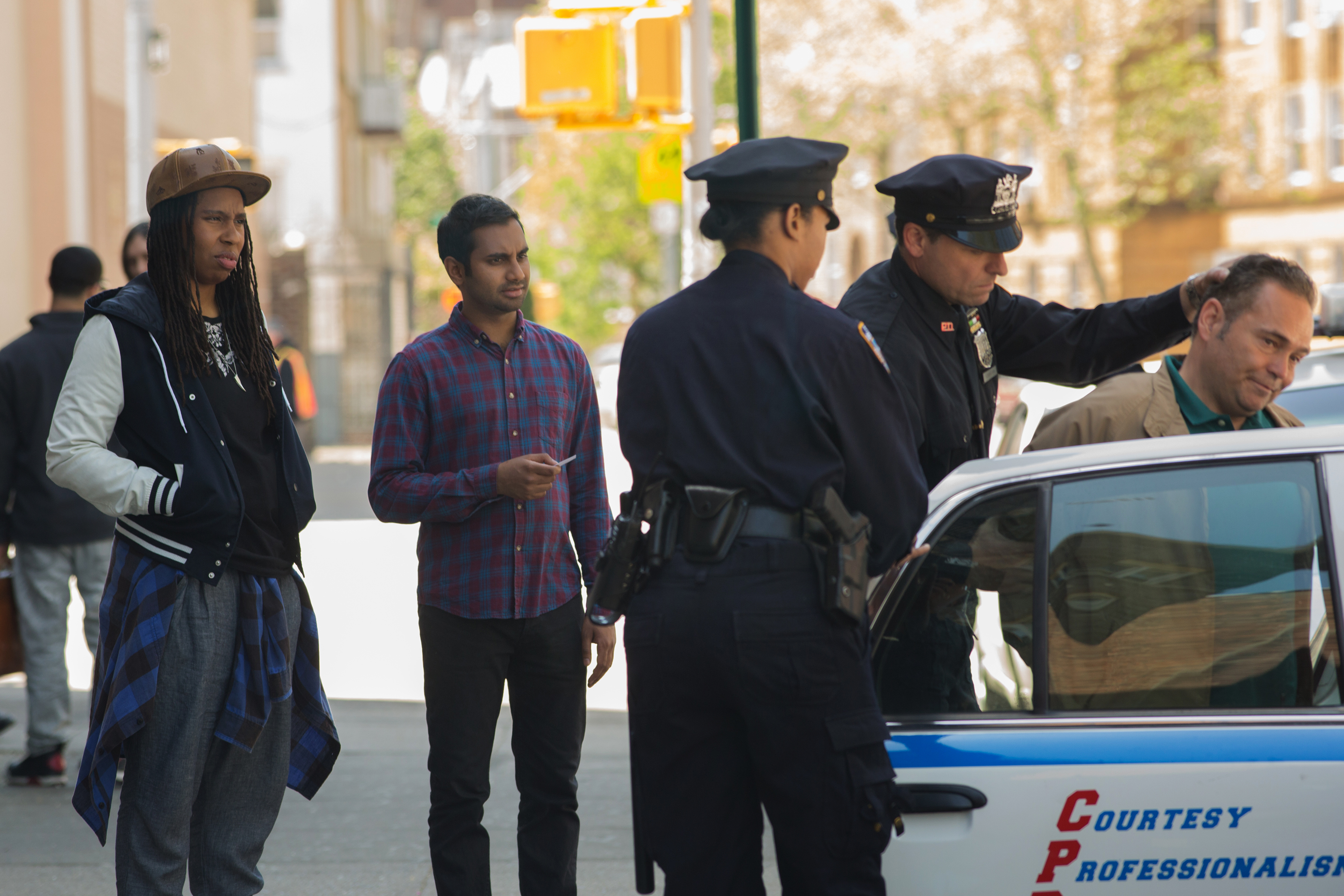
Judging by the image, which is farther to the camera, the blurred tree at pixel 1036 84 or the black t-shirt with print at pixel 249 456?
the blurred tree at pixel 1036 84

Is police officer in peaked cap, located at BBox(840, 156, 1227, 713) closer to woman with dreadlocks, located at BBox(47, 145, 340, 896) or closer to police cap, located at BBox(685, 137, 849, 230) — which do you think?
police cap, located at BBox(685, 137, 849, 230)

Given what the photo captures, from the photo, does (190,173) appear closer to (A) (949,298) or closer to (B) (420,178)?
(A) (949,298)

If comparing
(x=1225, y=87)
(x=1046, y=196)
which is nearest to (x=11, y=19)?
(x=1225, y=87)

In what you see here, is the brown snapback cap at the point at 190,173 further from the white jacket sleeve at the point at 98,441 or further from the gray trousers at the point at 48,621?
the gray trousers at the point at 48,621

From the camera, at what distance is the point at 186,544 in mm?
3176

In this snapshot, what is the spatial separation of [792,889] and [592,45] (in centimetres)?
803

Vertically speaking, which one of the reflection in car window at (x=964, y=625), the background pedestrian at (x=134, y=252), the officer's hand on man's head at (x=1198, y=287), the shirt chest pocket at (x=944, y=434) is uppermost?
the background pedestrian at (x=134, y=252)

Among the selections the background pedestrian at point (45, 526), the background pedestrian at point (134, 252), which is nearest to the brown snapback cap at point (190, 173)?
the background pedestrian at point (45, 526)

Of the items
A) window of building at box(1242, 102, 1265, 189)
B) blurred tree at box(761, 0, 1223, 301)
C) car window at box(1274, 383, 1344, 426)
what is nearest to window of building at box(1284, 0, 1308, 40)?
blurred tree at box(761, 0, 1223, 301)

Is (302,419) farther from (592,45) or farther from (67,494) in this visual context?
(67,494)

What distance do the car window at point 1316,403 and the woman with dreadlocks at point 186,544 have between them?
3.64 metres

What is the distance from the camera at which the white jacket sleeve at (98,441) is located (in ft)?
10.0

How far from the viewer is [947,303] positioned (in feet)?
11.7

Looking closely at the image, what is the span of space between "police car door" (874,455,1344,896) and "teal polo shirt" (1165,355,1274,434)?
72cm
